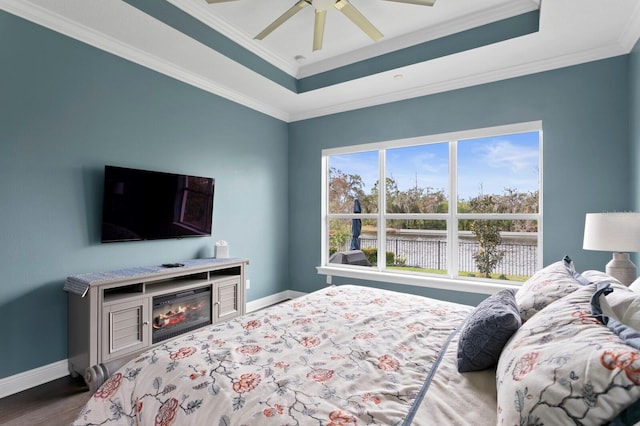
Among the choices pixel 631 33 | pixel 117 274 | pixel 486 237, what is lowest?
pixel 117 274

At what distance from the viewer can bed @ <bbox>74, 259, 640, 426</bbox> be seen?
0.74 meters

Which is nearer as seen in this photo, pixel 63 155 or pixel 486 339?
pixel 486 339

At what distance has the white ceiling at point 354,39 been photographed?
244 centimetres

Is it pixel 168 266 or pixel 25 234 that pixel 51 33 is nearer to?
pixel 25 234

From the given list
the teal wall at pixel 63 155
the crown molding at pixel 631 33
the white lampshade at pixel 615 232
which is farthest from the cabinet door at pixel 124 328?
the crown molding at pixel 631 33

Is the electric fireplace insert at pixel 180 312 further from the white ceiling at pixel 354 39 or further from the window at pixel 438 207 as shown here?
the white ceiling at pixel 354 39

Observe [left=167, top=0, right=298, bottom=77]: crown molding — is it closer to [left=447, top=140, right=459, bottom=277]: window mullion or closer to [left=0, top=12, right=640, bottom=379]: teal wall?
[left=0, top=12, right=640, bottom=379]: teal wall

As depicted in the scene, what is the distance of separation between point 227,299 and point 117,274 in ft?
3.73

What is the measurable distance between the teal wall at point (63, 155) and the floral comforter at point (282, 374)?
163 centimetres

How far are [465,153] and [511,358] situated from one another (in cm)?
313

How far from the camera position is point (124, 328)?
2.53 meters

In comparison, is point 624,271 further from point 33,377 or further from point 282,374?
point 33,377

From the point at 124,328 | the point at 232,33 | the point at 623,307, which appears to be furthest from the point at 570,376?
the point at 232,33

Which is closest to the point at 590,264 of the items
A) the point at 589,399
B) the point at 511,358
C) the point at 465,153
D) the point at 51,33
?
the point at 465,153
